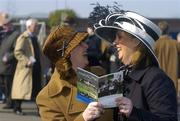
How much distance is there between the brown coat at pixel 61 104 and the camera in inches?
136

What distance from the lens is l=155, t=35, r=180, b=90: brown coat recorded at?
961 centimetres

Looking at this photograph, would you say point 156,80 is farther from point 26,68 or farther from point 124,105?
point 26,68

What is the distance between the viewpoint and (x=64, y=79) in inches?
141

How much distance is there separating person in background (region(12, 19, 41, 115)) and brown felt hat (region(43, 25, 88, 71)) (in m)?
7.18

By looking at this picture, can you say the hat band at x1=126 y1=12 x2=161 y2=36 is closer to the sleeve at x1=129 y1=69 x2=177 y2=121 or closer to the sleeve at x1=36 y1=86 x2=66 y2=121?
the sleeve at x1=129 y1=69 x2=177 y2=121

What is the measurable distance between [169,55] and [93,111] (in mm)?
6743

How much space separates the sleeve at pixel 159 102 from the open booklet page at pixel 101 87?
0.14m

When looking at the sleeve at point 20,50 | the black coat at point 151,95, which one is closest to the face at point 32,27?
the sleeve at point 20,50

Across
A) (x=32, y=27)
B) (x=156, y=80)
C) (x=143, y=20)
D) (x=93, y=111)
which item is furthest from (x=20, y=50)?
(x=93, y=111)

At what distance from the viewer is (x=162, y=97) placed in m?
3.16

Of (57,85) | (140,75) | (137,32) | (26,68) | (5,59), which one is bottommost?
(26,68)

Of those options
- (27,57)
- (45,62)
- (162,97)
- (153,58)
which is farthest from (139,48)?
(45,62)

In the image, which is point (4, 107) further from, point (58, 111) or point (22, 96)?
point (58, 111)

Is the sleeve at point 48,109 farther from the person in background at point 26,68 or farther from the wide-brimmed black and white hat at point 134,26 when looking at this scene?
the person in background at point 26,68
